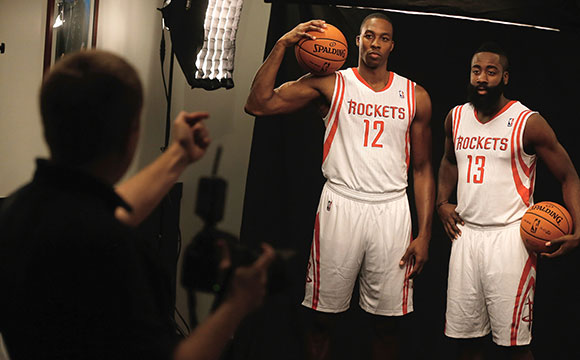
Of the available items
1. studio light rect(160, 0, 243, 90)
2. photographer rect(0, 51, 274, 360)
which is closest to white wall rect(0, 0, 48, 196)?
studio light rect(160, 0, 243, 90)

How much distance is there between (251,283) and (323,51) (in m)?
2.17

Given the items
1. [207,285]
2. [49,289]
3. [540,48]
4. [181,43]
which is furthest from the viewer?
[540,48]

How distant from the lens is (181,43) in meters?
3.52

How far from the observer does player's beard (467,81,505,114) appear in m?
3.25

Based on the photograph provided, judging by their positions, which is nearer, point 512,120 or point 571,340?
point 512,120

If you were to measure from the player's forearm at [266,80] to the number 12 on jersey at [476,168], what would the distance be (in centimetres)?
103

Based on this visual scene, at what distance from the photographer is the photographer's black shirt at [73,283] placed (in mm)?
1109

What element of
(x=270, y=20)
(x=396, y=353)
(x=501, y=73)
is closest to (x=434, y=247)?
(x=396, y=353)

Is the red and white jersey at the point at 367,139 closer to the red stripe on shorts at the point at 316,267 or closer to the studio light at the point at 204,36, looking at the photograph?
the red stripe on shorts at the point at 316,267

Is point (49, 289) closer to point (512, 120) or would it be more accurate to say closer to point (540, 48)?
point (512, 120)

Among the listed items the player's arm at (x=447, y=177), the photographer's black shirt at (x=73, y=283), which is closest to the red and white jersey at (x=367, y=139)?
the player's arm at (x=447, y=177)

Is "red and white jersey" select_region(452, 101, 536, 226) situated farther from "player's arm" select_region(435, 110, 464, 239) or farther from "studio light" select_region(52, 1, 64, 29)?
"studio light" select_region(52, 1, 64, 29)

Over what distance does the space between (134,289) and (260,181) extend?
2739 millimetres

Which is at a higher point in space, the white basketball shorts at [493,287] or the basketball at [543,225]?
the basketball at [543,225]
